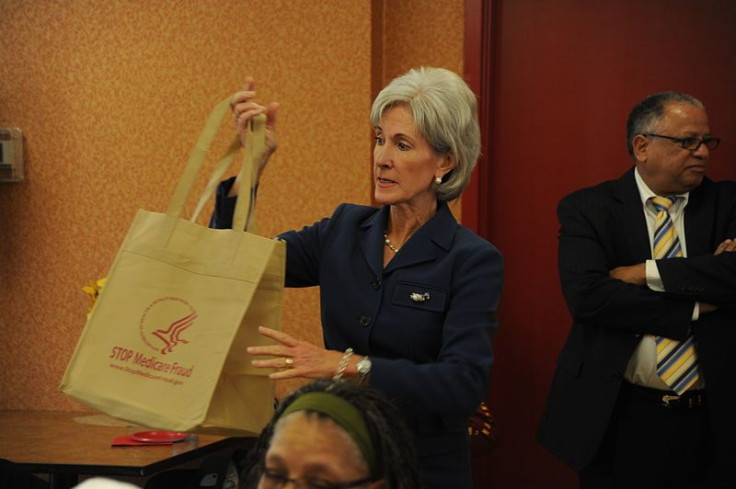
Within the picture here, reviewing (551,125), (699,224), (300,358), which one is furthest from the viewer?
(551,125)

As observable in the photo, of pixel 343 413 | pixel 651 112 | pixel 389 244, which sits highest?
pixel 651 112

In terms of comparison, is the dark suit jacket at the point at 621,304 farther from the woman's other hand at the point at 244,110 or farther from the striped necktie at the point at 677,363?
the woman's other hand at the point at 244,110

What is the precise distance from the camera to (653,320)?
290 centimetres

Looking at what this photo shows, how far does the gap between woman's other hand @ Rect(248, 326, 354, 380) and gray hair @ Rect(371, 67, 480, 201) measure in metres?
0.48

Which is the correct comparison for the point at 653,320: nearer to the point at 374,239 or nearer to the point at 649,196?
the point at 649,196

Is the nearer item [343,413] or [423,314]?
[343,413]

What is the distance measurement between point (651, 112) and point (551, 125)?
604mm

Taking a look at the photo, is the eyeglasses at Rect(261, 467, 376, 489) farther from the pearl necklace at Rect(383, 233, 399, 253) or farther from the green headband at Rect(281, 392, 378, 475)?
the pearl necklace at Rect(383, 233, 399, 253)

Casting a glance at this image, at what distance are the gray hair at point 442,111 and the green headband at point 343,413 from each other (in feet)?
2.45

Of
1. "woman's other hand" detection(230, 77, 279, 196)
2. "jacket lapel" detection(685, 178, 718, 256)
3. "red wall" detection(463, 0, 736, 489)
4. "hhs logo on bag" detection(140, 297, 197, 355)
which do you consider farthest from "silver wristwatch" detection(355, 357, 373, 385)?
"red wall" detection(463, 0, 736, 489)

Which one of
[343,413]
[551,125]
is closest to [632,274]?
[551,125]

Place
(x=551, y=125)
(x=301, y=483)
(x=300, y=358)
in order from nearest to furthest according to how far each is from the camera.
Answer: (x=301, y=483), (x=300, y=358), (x=551, y=125)

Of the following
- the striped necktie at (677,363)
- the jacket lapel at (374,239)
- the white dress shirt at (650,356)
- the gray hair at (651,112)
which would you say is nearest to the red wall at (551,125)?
the gray hair at (651,112)

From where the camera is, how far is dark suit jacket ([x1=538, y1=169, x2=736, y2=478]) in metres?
2.88
